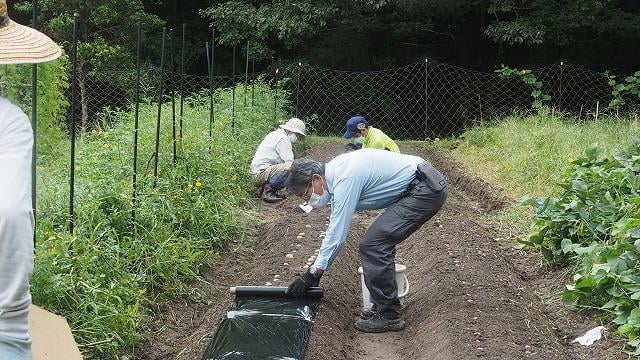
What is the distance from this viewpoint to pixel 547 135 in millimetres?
11453

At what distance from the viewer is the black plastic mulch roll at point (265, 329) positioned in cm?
441

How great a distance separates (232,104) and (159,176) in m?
4.69

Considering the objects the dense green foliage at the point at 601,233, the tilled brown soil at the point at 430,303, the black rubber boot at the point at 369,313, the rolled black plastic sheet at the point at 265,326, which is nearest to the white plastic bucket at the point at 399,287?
the black rubber boot at the point at 369,313

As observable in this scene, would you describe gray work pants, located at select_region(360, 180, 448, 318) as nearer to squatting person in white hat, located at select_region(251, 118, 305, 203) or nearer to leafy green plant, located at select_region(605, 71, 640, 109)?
squatting person in white hat, located at select_region(251, 118, 305, 203)

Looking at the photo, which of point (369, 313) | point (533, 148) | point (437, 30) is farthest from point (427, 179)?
point (437, 30)

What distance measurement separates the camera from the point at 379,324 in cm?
524

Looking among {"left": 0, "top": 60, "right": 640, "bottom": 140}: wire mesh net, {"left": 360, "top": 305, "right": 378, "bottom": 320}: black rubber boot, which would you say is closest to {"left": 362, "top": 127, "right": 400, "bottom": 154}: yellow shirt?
{"left": 360, "top": 305, "right": 378, "bottom": 320}: black rubber boot

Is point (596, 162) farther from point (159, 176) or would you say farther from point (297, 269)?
point (159, 176)

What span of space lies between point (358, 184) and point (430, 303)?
1191mm

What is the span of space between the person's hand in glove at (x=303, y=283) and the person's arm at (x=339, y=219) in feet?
0.52

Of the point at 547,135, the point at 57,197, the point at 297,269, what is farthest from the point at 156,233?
the point at 547,135

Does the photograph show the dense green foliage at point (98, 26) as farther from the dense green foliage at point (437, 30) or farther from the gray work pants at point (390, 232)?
the gray work pants at point (390, 232)

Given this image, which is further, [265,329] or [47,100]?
[47,100]

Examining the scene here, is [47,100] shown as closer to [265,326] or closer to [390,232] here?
[265,326]
